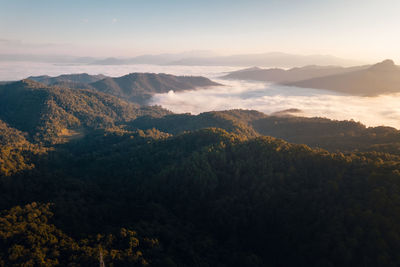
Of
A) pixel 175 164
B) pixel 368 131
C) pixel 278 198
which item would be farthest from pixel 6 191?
pixel 368 131

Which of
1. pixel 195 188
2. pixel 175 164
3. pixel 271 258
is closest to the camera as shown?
pixel 271 258

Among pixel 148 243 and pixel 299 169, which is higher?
pixel 299 169

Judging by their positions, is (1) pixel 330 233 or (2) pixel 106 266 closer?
(2) pixel 106 266

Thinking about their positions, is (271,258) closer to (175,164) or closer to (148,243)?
(148,243)

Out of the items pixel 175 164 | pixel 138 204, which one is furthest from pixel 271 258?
pixel 175 164

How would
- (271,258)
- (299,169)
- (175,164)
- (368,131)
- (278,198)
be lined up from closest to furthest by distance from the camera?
(271,258), (278,198), (299,169), (175,164), (368,131)

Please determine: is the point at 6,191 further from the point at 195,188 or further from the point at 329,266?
the point at 329,266

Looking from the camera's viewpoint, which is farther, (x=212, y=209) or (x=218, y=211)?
(x=212, y=209)

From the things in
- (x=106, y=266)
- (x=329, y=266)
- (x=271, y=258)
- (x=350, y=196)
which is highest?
(x=350, y=196)

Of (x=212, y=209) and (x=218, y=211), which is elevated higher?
(x=218, y=211)
